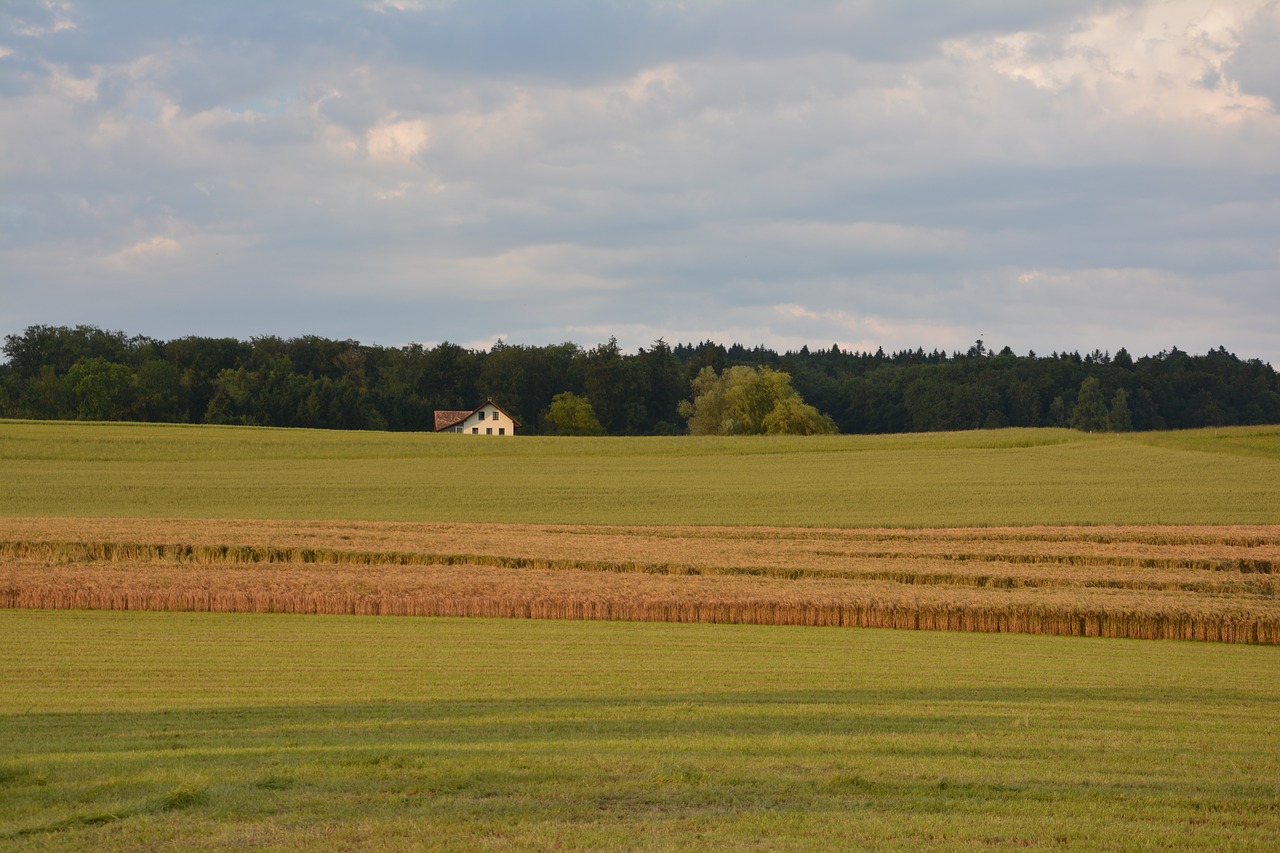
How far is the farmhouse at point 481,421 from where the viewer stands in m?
118

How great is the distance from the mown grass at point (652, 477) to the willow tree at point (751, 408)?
2121 centimetres

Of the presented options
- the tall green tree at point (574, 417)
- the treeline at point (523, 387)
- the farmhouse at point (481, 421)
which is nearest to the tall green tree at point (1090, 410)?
the treeline at point (523, 387)

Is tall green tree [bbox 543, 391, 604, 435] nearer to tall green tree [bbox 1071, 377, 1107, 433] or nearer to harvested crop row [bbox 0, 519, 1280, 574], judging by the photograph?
tall green tree [bbox 1071, 377, 1107, 433]

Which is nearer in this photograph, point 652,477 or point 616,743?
point 616,743

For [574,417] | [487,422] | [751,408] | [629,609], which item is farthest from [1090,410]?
[629,609]

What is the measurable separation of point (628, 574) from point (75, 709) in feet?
50.6

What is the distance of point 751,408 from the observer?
312ft

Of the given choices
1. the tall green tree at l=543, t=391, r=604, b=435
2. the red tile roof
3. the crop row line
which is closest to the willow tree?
the tall green tree at l=543, t=391, r=604, b=435

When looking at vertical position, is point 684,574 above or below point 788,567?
below

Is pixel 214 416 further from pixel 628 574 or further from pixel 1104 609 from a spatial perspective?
pixel 1104 609

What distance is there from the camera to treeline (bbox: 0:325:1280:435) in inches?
4232

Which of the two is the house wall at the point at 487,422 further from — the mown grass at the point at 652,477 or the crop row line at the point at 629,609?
the crop row line at the point at 629,609

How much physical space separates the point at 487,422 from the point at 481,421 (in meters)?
0.65

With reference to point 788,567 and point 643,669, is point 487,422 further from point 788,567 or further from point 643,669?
point 643,669
